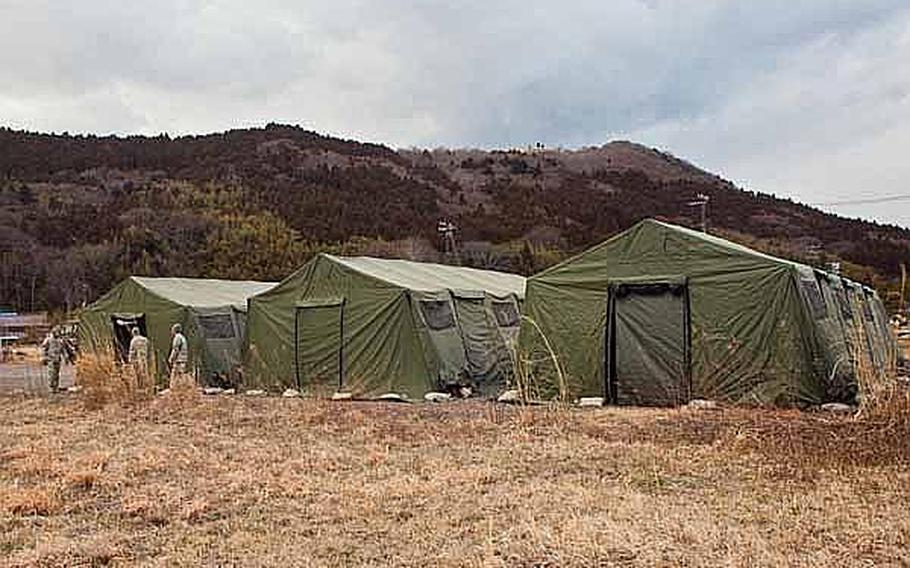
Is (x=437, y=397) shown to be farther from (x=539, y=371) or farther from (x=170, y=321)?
(x=170, y=321)

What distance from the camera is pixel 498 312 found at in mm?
15461

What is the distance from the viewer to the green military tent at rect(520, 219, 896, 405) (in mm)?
10039

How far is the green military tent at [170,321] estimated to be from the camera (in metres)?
15.6

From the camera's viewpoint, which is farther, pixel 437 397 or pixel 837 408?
pixel 437 397

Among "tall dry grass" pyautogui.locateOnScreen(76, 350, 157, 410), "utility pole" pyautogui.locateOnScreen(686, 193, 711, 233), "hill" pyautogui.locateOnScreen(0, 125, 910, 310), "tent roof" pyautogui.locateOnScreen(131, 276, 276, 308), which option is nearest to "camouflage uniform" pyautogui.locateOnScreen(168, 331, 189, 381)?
"tall dry grass" pyautogui.locateOnScreen(76, 350, 157, 410)

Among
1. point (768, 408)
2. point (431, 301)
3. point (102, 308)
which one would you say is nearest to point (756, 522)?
point (768, 408)

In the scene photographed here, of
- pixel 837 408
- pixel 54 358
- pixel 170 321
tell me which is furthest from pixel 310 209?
pixel 837 408

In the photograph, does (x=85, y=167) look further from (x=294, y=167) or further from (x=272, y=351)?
(x=272, y=351)

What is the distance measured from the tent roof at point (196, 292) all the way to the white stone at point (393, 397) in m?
4.81

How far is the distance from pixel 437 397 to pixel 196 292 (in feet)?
22.4

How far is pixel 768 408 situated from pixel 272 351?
7818mm

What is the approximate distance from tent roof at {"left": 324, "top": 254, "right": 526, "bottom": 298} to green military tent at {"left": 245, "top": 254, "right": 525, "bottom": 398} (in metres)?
0.04

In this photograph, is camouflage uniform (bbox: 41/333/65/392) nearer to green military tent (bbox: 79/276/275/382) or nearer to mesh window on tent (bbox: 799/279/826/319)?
green military tent (bbox: 79/276/275/382)

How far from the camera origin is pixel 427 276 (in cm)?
1505
